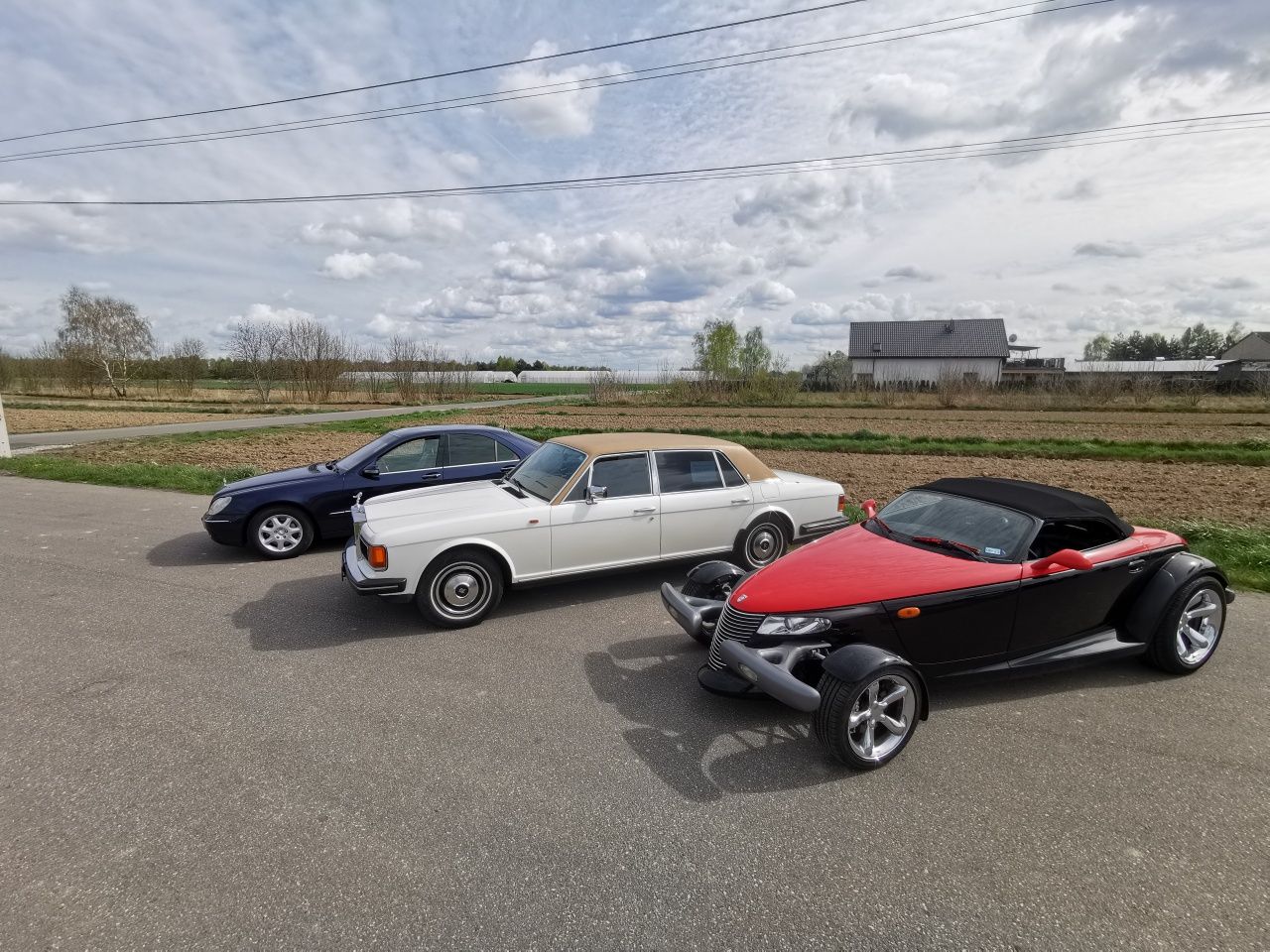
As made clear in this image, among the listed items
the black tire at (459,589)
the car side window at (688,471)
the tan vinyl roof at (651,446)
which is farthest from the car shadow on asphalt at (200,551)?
the car side window at (688,471)

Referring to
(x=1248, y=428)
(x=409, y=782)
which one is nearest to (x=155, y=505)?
(x=409, y=782)

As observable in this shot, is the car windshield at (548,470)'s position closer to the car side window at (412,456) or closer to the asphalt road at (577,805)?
the asphalt road at (577,805)

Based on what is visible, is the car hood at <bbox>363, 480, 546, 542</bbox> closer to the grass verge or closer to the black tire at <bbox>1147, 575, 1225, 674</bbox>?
the black tire at <bbox>1147, 575, 1225, 674</bbox>

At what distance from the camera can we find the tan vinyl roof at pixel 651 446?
578 centimetres

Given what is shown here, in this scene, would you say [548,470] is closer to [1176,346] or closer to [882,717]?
[882,717]

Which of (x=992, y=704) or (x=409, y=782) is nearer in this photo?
(x=409, y=782)

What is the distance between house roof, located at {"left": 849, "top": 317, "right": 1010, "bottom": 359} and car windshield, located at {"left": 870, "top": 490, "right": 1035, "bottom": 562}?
6958 cm

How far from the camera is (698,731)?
11.7 ft

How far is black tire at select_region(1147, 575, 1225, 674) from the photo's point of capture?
13.4 ft

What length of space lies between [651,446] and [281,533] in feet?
14.1

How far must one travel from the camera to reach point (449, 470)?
7.74 meters

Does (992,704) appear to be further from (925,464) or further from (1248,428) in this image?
(1248,428)

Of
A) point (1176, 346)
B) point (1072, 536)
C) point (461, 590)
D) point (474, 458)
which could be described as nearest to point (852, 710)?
point (1072, 536)

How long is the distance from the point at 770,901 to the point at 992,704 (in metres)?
2.23
